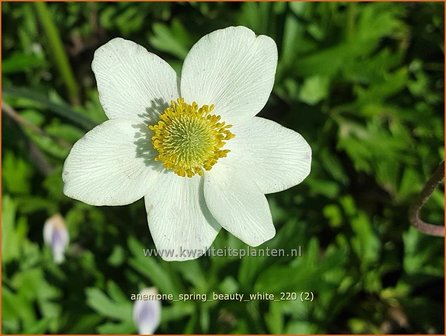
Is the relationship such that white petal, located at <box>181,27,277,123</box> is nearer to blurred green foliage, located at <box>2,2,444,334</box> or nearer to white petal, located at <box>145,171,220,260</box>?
white petal, located at <box>145,171,220,260</box>

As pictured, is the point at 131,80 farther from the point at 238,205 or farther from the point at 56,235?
the point at 56,235

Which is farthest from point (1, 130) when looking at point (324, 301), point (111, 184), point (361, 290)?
point (361, 290)

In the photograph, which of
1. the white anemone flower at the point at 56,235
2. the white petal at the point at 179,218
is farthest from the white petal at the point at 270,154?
the white anemone flower at the point at 56,235

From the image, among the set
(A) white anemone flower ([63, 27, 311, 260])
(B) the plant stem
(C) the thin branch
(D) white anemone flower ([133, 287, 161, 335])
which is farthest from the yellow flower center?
(B) the plant stem

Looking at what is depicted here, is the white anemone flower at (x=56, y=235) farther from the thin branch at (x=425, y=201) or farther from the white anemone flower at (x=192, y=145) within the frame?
the thin branch at (x=425, y=201)

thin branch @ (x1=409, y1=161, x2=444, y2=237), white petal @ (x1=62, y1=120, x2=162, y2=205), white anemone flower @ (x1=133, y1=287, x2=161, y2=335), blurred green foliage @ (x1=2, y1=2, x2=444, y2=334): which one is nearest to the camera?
white petal @ (x1=62, y1=120, x2=162, y2=205)
